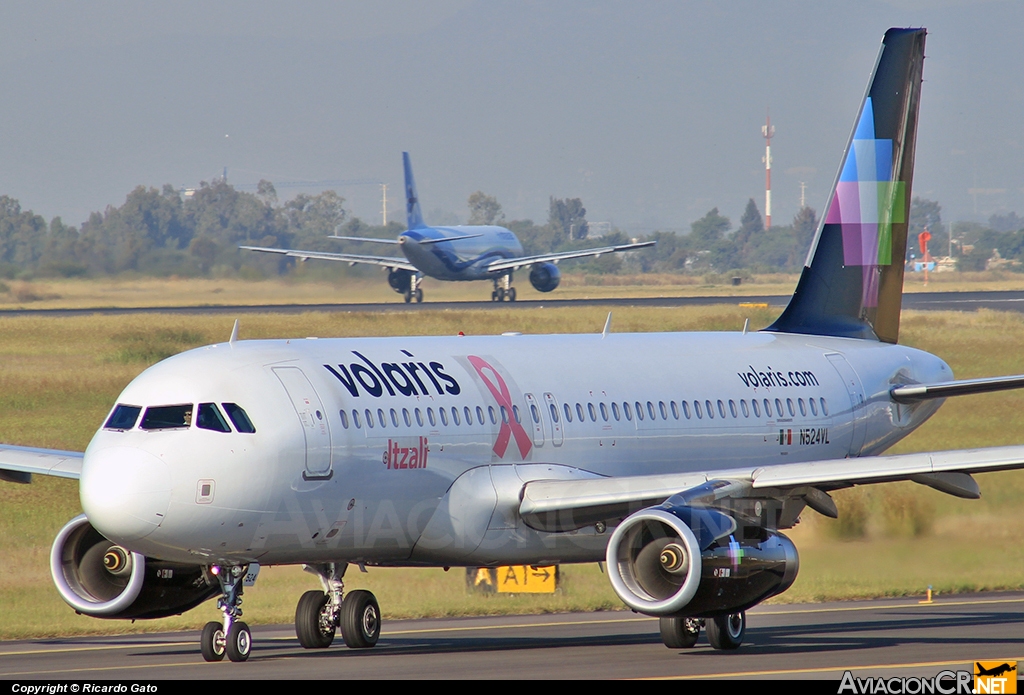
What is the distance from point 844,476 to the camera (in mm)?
23281

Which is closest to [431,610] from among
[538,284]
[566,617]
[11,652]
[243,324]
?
[566,617]

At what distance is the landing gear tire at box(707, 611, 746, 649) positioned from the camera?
79.7ft

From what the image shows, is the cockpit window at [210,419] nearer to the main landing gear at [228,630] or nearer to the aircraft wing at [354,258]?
the main landing gear at [228,630]

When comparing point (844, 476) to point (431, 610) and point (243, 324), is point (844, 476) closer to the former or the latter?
point (431, 610)

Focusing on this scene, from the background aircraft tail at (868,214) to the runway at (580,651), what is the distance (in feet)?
20.2

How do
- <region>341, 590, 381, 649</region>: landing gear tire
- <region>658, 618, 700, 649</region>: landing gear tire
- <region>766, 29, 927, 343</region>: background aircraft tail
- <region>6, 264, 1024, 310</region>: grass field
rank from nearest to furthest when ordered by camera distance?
<region>341, 590, 381, 649</region>: landing gear tire < <region>658, 618, 700, 649</region>: landing gear tire < <region>766, 29, 927, 343</region>: background aircraft tail < <region>6, 264, 1024, 310</region>: grass field

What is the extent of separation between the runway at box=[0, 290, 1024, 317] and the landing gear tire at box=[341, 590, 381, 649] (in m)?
49.3

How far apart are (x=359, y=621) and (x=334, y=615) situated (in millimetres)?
453

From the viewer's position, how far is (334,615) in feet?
80.0

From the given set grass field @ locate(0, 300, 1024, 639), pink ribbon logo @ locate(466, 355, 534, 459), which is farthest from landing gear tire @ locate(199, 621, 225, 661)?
grass field @ locate(0, 300, 1024, 639)

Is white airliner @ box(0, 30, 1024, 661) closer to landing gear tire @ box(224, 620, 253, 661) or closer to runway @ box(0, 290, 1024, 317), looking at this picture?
landing gear tire @ box(224, 620, 253, 661)

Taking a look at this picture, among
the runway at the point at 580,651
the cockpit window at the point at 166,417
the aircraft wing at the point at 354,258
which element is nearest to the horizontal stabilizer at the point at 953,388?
the runway at the point at 580,651

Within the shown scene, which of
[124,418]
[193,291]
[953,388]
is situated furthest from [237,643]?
[193,291]

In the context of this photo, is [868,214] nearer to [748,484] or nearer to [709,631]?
[748,484]
